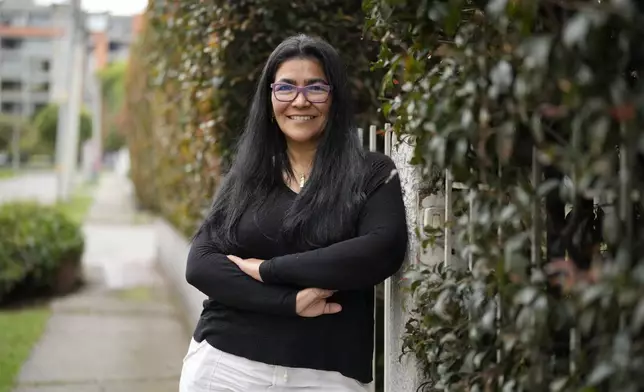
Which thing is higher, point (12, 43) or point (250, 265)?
point (12, 43)

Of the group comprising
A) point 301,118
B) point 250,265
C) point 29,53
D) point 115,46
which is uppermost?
point 115,46

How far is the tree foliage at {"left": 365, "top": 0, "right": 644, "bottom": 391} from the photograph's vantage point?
1.42 metres

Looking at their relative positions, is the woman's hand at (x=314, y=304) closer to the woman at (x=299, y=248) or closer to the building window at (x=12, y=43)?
the woman at (x=299, y=248)

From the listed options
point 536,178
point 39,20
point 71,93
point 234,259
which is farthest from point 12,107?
point 536,178

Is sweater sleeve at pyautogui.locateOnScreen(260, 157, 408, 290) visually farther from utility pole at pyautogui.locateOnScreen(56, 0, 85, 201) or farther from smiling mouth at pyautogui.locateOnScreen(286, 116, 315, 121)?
utility pole at pyautogui.locateOnScreen(56, 0, 85, 201)

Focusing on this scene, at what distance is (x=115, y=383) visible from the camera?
5.64 m

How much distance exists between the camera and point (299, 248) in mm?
2637

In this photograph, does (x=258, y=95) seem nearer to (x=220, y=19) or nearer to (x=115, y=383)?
(x=220, y=19)

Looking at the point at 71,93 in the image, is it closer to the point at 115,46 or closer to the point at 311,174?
the point at 311,174

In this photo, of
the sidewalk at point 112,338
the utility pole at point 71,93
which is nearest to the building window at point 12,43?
the utility pole at point 71,93

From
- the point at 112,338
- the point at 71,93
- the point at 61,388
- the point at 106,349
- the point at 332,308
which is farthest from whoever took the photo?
the point at 71,93

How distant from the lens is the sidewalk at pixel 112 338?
5688 mm

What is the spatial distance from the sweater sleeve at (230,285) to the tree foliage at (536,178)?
0.49 m

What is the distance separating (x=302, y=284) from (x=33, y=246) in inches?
252
